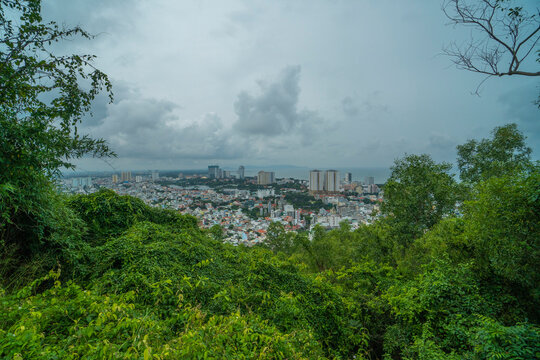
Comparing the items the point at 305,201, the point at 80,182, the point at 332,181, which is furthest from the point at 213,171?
the point at 80,182

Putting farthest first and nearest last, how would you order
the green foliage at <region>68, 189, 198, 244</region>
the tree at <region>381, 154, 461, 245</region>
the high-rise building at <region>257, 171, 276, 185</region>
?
the high-rise building at <region>257, 171, 276, 185</region>
the tree at <region>381, 154, 461, 245</region>
the green foliage at <region>68, 189, 198, 244</region>

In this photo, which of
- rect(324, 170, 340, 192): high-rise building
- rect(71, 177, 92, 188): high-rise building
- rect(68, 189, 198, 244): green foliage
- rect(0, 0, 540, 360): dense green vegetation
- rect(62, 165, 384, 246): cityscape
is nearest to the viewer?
rect(0, 0, 540, 360): dense green vegetation

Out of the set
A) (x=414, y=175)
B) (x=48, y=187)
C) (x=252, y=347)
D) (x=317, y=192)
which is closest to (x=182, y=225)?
(x=48, y=187)

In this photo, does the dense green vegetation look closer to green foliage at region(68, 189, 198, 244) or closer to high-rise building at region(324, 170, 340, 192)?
green foliage at region(68, 189, 198, 244)

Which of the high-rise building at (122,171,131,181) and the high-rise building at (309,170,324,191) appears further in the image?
the high-rise building at (309,170,324,191)

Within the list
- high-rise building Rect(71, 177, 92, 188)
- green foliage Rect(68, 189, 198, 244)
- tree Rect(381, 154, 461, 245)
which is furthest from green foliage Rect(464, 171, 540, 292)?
high-rise building Rect(71, 177, 92, 188)

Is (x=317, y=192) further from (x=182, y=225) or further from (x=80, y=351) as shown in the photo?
(x=80, y=351)
